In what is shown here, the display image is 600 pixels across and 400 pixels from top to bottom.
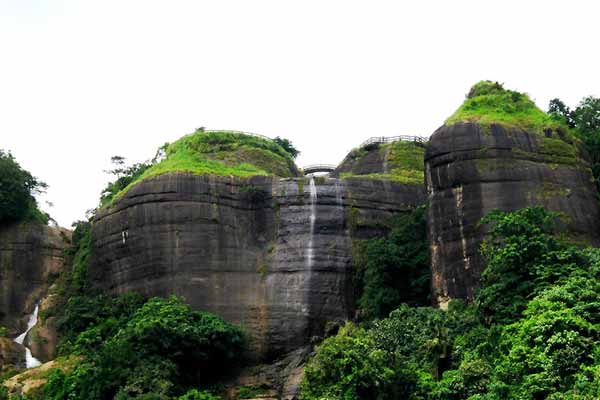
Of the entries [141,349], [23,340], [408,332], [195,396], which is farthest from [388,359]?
[23,340]

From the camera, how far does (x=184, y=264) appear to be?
32.1m

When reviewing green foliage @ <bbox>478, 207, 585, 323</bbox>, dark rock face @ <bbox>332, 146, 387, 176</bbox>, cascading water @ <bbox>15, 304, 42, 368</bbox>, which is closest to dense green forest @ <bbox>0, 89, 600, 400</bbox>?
Result: green foliage @ <bbox>478, 207, 585, 323</bbox>

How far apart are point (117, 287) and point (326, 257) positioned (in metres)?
7.89

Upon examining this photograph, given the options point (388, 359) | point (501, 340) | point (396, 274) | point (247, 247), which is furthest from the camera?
point (247, 247)

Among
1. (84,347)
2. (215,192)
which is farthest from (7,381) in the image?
(215,192)

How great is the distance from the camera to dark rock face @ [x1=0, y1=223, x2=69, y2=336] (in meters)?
36.7

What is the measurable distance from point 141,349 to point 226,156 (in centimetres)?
1154

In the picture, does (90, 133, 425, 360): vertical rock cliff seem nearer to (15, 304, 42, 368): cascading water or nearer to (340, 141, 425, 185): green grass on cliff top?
(340, 141, 425, 185): green grass on cliff top

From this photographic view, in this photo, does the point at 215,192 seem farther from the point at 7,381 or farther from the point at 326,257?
the point at 7,381

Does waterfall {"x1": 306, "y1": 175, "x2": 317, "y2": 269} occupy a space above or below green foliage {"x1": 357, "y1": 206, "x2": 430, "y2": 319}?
above

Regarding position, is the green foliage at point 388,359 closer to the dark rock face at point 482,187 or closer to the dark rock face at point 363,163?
the dark rock face at point 482,187

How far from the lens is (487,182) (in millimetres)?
29438

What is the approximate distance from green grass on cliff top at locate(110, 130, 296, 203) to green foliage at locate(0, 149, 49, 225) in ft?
18.9

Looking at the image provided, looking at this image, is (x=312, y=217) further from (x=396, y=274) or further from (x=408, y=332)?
(x=408, y=332)
